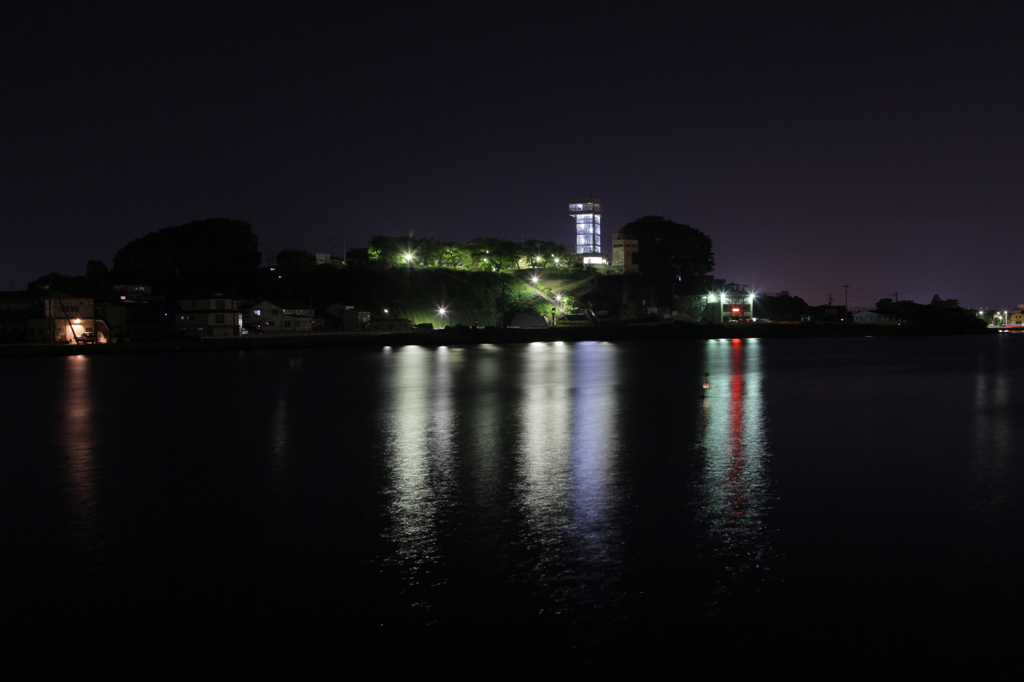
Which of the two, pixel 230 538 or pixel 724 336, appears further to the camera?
pixel 724 336

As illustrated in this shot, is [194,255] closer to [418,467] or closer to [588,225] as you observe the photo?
[588,225]

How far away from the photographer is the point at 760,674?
470 centimetres

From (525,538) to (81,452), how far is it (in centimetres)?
1013

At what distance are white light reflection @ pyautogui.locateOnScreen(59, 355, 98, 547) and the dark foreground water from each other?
93mm

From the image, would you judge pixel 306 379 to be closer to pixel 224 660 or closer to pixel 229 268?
pixel 224 660

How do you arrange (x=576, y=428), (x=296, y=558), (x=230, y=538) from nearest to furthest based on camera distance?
1. (x=296, y=558)
2. (x=230, y=538)
3. (x=576, y=428)

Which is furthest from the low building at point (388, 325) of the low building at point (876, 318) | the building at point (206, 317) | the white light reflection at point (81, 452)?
the low building at point (876, 318)

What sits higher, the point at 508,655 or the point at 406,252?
the point at 406,252

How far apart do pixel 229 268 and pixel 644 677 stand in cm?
6827

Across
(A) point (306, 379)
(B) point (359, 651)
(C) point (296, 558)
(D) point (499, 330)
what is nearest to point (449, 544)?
(C) point (296, 558)

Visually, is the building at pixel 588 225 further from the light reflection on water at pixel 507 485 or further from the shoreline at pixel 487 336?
the light reflection on water at pixel 507 485

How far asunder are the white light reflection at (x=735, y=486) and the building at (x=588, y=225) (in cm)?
7759

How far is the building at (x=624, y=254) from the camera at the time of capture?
3338 inches

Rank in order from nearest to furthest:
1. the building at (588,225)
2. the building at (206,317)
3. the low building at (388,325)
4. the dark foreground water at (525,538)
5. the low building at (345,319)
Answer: the dark foreground water at (525,538), the building at (206,317), the low building at (345,319), the low building at (388,325), the building at (588,225)
